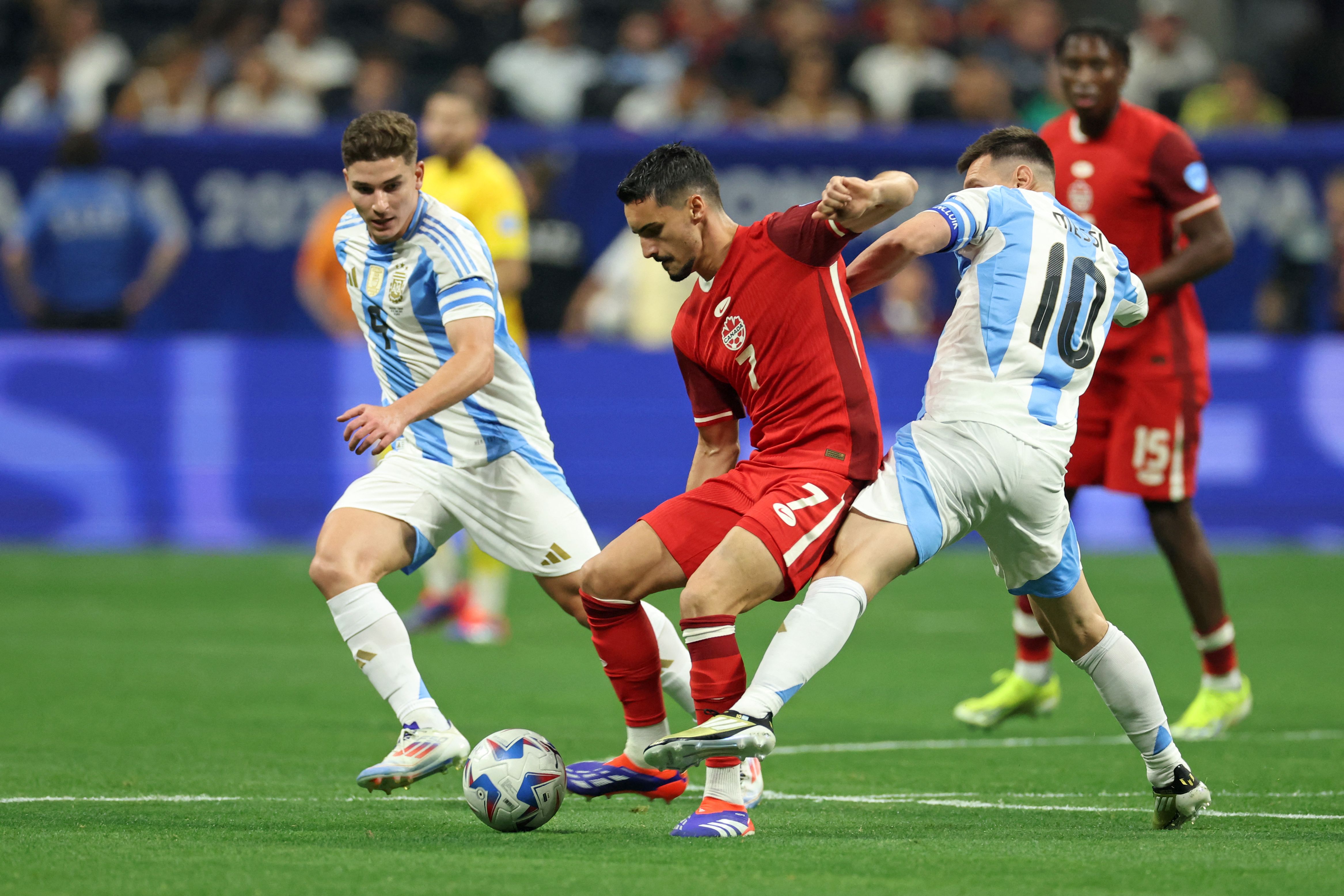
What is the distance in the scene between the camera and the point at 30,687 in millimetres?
8820

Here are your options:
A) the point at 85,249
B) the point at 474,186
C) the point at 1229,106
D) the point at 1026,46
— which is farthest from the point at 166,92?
the point at 1229,106

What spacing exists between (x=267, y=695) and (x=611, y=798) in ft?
8.89

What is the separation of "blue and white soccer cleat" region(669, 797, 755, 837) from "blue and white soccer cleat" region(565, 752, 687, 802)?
587 mm

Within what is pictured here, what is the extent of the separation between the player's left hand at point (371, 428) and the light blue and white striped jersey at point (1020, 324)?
5.30ft

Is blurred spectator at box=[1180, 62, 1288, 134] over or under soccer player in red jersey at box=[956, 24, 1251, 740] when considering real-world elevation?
over

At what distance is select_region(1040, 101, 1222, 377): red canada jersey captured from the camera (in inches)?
317

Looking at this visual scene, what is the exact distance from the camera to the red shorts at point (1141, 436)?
8148 millimetres

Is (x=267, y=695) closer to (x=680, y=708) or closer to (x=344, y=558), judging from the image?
(x=680, y=708)

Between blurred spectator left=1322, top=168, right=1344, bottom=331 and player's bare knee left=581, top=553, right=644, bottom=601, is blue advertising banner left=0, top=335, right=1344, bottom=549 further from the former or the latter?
player's bare knee left=581, top=553, right=644, bottom=601

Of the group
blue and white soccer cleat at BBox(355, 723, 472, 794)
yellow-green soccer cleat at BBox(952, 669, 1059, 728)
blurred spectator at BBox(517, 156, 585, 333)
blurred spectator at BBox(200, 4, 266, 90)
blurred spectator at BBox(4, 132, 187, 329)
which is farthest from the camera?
blurred spectator at BBox(200, 4, 266, 90)

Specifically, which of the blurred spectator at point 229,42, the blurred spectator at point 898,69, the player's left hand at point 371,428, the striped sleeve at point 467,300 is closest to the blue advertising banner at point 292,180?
the blurred spectator at point 229,42

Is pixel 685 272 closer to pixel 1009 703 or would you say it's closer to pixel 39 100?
pixel 1009 703

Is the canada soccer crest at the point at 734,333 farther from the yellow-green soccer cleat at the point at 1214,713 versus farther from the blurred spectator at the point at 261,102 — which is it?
the blurred spectator at the point at 261,102

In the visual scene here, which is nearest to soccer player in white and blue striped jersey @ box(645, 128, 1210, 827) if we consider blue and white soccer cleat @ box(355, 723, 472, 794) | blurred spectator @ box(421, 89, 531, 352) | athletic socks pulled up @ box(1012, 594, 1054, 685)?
blue and white soccer cleat @ box(355, 723, 472, 794)
